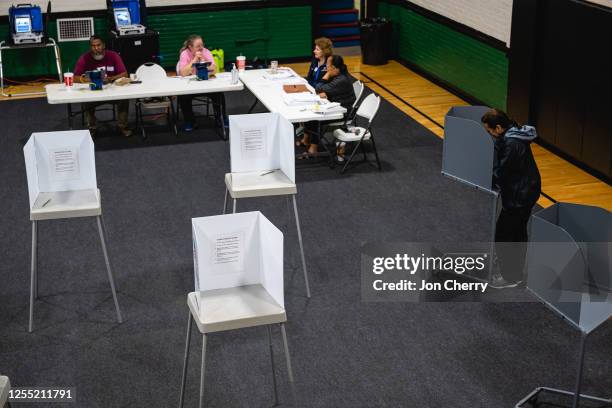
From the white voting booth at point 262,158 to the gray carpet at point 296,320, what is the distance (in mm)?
742

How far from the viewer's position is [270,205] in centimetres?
830

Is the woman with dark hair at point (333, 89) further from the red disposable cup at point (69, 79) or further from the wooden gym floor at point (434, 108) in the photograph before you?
the red disposable cup at point (69, 79)

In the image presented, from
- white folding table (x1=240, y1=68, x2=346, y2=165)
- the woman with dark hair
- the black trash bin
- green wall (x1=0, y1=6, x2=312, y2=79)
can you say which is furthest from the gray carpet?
the black trash bin

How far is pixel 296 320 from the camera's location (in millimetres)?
6301

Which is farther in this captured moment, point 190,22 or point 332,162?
point 190,22

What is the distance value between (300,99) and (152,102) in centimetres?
258

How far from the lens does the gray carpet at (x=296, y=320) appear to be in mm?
5535

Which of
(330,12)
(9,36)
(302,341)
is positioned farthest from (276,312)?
(330,12)

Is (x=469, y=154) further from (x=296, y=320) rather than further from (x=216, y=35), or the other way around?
(x=216, y=35)

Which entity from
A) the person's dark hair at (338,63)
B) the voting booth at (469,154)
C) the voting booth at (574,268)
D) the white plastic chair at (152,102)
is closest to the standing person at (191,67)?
the white plastic chair at (152,102)

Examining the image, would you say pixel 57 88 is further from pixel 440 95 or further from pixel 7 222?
pixel 440 95

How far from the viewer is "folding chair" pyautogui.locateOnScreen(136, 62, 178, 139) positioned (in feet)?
34.5

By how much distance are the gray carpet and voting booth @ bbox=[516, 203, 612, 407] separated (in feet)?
2.05

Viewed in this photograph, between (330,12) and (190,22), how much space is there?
8.17ft
